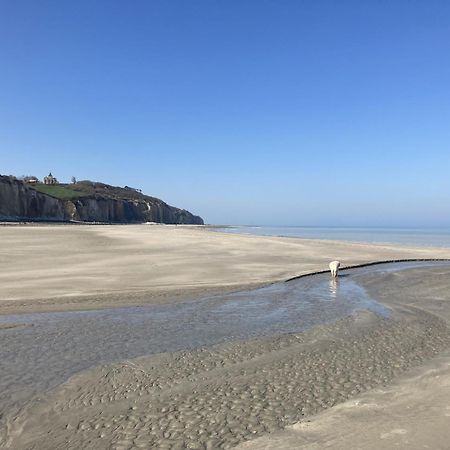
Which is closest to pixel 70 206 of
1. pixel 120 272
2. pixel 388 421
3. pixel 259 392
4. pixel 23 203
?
pixel 23 203

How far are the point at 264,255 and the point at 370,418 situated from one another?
20385 mm

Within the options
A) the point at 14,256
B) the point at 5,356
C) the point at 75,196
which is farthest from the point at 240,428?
the point at 75,196

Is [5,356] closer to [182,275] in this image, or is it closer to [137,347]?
[137,347]

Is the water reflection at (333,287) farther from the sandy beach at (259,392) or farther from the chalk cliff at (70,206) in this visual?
the chalk cliff at (70,206)

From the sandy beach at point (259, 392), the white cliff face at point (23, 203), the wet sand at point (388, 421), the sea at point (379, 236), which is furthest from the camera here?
the white cliff face at point (23, 203)

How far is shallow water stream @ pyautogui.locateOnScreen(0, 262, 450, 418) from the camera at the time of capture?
6.48 m

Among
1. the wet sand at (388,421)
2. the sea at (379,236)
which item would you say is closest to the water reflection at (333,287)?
the wet sand at (388,421)

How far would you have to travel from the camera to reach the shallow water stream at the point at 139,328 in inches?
255

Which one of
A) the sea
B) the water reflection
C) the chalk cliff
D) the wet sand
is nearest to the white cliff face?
the chalk cliff

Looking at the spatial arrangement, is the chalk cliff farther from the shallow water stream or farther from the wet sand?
the wet sand

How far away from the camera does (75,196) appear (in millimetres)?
124312

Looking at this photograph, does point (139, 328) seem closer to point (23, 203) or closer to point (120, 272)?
point (120, 272)

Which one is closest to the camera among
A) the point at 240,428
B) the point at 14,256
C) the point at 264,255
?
the point at 240,428

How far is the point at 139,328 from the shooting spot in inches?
353
